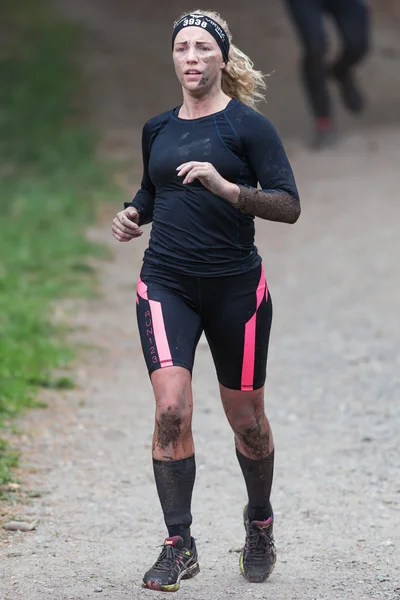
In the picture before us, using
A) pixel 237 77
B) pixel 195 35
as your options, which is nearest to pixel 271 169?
pixel 237 77

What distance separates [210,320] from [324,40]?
846 centimetres

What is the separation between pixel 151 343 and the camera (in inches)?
165

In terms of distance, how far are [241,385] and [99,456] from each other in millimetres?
2228

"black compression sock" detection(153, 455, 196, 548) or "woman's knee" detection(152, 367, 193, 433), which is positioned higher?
"woman's knee" detection(152, 367, 193, 433)

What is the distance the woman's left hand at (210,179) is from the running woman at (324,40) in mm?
8518

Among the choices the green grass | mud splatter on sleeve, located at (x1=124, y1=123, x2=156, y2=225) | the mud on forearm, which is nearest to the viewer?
the mud on forearm

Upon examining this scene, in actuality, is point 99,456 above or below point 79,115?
below

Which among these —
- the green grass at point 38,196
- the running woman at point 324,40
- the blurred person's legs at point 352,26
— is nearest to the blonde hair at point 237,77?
the green grass at point 38,196

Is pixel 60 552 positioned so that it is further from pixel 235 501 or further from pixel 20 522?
pixel 235 501

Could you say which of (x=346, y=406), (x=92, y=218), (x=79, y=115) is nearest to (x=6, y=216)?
(x=92, y=218)

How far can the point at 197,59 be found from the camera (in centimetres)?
421

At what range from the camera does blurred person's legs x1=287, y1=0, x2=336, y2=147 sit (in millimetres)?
12156

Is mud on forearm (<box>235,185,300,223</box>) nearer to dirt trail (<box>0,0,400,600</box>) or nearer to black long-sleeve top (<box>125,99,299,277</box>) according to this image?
black long-sleeve top (<box>125,99,299,277</box>)

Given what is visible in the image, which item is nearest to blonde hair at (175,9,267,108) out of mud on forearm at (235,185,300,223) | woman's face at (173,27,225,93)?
woman's face at (173,27,225,93)
